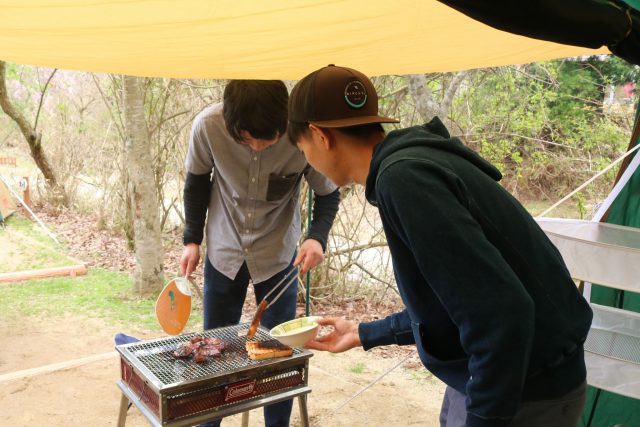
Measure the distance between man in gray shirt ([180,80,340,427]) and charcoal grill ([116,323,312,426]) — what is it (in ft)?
1.57

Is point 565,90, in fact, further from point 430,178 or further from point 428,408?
point 430,178

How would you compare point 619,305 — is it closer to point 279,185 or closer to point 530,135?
point 279,185

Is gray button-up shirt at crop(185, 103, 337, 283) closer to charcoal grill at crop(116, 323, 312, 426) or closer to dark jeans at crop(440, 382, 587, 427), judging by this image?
charcoal grill at crop(116, 323, 312, 426)

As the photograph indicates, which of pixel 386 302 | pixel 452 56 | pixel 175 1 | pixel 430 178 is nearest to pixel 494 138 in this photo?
pixel 386 302

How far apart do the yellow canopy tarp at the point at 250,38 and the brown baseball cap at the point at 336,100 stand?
75 cm

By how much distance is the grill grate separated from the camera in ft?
5.68

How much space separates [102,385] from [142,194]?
2.06m

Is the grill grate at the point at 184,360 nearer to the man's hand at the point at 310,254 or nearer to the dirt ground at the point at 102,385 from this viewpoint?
the man's hand at the point at 310,254

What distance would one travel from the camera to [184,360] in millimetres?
1858

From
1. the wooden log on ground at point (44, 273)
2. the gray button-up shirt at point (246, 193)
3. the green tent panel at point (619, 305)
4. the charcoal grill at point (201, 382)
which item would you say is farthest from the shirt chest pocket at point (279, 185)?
the wooden log on ground at point (44, 273)

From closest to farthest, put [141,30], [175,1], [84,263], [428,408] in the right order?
[175,1] < [141,30] < [428,408] < [84,263]

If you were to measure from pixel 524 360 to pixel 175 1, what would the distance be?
1580mm

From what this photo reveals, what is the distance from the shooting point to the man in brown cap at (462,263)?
984mm

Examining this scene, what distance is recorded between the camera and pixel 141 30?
83.6 inches
